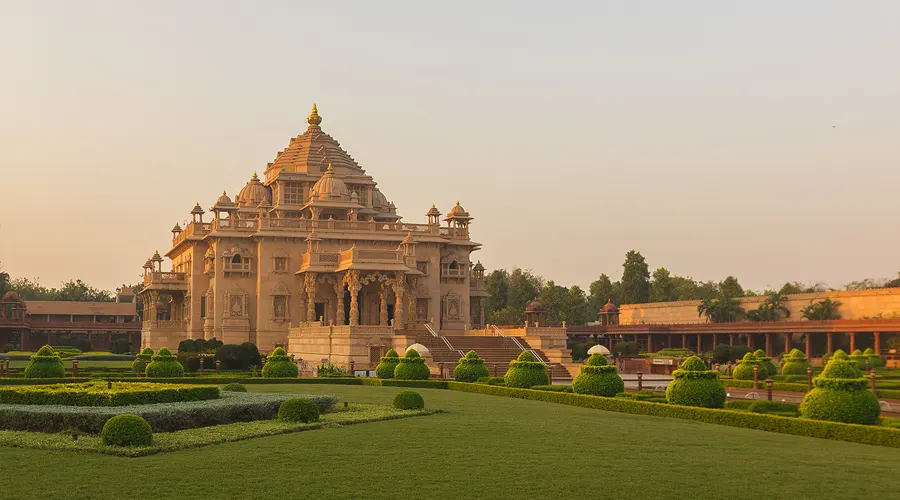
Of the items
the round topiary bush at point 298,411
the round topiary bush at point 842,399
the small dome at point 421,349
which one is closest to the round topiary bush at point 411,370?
the small dome at point 421,349

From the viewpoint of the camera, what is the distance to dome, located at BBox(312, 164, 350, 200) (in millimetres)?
57906

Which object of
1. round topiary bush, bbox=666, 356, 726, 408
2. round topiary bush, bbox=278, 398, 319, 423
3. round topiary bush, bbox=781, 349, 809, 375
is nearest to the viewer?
round topiary bush, bbox=278, 398, 319, 423

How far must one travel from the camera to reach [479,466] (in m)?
15.6

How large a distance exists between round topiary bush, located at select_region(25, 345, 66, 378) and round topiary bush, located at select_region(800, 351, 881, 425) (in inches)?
944

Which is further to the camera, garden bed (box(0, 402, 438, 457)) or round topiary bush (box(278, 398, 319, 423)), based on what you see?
round topiary bush (box(278, 398, 319, 423))

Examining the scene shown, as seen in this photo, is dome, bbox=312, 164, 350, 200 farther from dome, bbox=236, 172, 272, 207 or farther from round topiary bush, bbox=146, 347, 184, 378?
round topiary bush, bbox=146, 347, 184, 378

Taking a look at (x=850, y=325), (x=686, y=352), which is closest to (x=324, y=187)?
(x=686, y=352)

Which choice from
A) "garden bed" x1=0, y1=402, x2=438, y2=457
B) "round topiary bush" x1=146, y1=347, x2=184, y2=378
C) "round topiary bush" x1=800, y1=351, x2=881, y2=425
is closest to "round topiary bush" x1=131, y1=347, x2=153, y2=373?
"round topiary bush" x1=146, y1=347, x2=184, y2=378

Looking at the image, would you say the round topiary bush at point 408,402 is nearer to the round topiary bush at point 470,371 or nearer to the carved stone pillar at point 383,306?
the round topiary bush at point 470,371

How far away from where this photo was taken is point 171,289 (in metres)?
62.4

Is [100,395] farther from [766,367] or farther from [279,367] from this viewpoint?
[766,367]

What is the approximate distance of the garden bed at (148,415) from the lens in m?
18.6

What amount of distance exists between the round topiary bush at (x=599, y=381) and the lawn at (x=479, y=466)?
24.2 ft

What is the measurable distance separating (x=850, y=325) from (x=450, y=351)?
2294 cm
